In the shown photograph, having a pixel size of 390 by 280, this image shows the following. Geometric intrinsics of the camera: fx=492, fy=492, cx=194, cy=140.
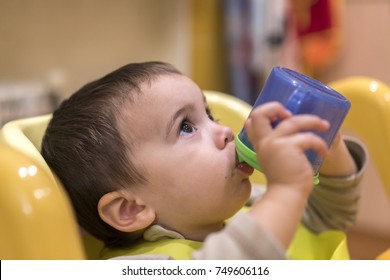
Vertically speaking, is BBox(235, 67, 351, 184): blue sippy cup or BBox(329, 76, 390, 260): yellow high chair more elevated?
BBox(235, 67, 351, 184): blue sippy cup

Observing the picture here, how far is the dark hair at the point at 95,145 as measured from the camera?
0.56 meters

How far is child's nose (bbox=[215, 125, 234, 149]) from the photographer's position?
568 mm

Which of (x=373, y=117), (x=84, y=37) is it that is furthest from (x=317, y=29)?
(x=373, y=117)

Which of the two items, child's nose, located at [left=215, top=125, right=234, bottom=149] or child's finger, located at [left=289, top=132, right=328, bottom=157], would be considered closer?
child's finger, located at [left=289, top=132, right=328, bottom=157]

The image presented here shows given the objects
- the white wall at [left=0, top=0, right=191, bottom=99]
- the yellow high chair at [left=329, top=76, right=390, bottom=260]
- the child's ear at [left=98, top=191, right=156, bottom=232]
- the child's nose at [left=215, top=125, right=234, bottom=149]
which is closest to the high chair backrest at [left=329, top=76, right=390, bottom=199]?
the yellow high chair at [left=329, top=76, right=390, bottom=260]

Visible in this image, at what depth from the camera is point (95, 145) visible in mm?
564

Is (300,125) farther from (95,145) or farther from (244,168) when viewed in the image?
(95,145)

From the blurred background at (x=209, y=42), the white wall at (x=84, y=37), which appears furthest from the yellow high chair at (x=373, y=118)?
the white wall at (x=84, y=37)

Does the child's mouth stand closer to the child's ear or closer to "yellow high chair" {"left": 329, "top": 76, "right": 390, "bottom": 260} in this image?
the child's ear

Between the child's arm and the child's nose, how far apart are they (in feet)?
0.38

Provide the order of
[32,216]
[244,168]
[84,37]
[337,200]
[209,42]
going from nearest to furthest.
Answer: [32,216]
[244,168]
[337,200]
[84,37]
[209,42]

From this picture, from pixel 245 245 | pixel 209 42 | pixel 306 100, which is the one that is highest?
pixel 306 100

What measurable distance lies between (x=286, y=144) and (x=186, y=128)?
6.8 inches
